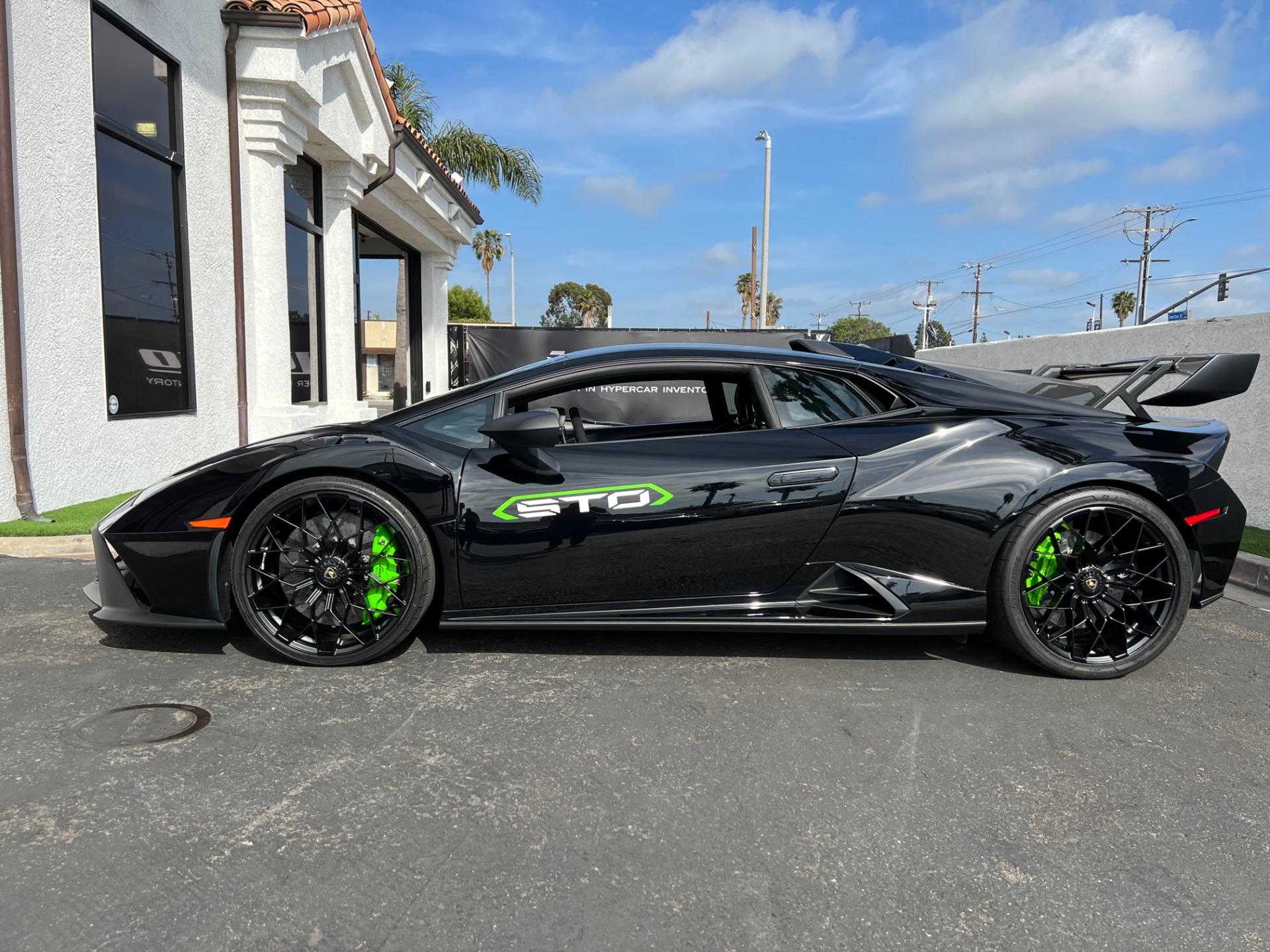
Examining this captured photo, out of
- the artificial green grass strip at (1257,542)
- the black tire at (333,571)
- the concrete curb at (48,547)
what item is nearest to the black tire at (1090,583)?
the black tire at (333,571)

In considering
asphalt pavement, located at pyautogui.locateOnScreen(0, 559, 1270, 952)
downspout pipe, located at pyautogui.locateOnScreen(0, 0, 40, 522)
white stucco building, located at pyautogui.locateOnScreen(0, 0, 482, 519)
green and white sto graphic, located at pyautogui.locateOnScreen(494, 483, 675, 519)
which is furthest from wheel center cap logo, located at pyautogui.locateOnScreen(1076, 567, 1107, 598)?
white stucco building, located at pyautogui.locateOnScreen(0, 0, 482, 519)

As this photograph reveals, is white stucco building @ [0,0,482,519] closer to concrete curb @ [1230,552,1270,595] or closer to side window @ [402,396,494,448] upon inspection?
side window @ [402,396,494,448]

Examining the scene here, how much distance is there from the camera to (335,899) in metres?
1.79

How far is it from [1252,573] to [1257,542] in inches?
37.8

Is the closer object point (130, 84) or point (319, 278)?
point (130, 84)

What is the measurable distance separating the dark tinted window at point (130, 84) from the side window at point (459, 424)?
5.43m

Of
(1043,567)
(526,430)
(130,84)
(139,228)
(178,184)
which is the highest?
(130,84)

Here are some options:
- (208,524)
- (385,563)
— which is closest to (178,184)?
(208,524)

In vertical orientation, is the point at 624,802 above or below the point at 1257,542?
below

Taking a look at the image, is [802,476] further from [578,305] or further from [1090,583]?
[578,305]

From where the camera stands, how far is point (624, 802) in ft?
7.25

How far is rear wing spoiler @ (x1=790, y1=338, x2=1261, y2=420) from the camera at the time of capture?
10.5ft

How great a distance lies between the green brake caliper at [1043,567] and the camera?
3148 millimetres

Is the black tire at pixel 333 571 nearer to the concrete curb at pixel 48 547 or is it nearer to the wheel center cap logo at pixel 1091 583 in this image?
the wheel center cap logo at pixel 1091 583
